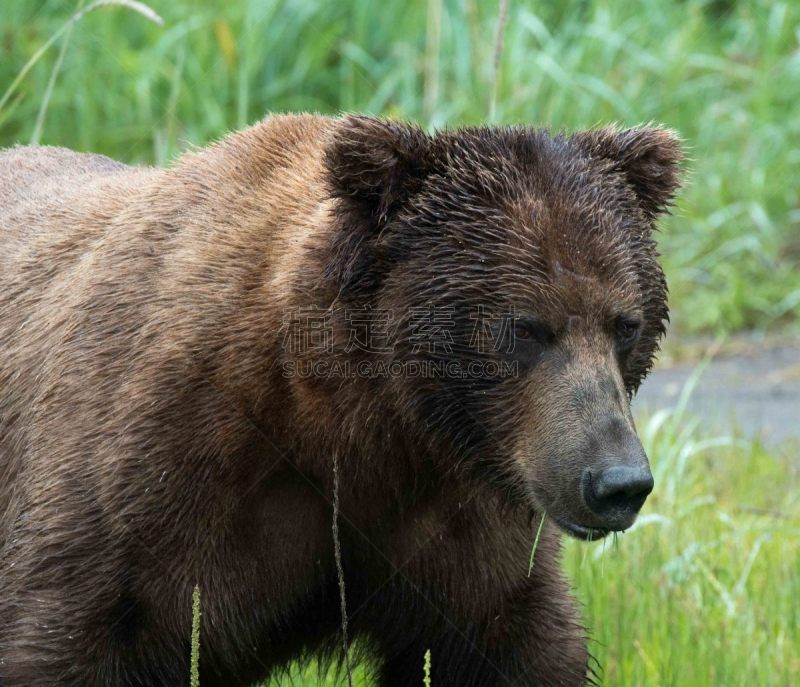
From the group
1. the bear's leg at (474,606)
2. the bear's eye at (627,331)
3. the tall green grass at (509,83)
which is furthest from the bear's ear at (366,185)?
the tall green grass at (509,83)

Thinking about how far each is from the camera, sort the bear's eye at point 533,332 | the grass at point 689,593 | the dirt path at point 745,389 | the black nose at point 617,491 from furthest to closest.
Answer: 1. the dirt path at point 745,389
2. the grass at point 689,593
3. the bear's eye at point 533,332
4. the black nose at point 617,491

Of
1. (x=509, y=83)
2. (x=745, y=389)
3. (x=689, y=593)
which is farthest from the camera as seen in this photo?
(x=509, y=83)

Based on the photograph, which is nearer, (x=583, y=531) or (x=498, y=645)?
(x=583, y=531)

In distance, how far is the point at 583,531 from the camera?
11.9 ft

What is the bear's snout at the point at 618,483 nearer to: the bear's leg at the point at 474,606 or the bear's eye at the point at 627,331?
the bear's eye at the point at 627,331

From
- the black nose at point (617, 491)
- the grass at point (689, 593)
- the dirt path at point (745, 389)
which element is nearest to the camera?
the black nose at point (617, 491)

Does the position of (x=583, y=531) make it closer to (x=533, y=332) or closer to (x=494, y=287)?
(x=533, y=332)

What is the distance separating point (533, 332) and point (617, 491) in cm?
53

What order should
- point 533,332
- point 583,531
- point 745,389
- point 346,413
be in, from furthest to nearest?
point 745,389, point 346,413, point 533,332, point 583,531

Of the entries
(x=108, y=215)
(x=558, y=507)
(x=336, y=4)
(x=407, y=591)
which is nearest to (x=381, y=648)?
(x=407, y=591)

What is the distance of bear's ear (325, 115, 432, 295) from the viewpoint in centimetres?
376

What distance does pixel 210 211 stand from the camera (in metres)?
4.14

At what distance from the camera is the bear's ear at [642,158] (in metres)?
4.11

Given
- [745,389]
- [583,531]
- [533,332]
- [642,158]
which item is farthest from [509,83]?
[583,531]
